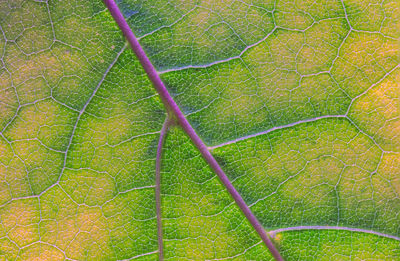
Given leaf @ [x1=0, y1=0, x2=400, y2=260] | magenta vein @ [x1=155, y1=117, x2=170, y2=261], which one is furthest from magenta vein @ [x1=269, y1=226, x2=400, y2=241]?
magenta vein @ [x1=155, y1=117, x2=170, y2=261]

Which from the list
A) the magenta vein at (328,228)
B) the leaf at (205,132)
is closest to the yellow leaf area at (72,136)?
the leaf at (205,132)

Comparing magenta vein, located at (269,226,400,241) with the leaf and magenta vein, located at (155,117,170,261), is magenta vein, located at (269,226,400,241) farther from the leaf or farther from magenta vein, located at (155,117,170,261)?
magenta vein, located at (155,117,170,261)

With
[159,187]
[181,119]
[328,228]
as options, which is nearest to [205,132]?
[181,119]

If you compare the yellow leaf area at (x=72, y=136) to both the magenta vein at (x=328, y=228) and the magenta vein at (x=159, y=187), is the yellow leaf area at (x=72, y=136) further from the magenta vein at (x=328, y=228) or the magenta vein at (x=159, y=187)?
the magenta vein at (x=328, y=228)

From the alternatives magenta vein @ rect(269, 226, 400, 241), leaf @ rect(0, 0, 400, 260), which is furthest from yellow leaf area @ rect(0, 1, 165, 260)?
magenta vein @ rect(269, 226, 400, 241)

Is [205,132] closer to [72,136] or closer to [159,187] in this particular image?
[159,187]

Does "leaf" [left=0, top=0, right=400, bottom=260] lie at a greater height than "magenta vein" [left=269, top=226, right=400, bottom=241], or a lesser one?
greater

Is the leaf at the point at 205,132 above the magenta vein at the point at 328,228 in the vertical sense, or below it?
above

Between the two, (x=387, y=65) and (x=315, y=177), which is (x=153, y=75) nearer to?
Answer: (x=315, y=177)

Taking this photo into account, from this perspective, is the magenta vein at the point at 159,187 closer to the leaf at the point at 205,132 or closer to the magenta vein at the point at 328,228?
the leaf at the point at 205,132
